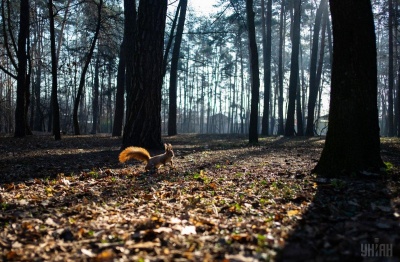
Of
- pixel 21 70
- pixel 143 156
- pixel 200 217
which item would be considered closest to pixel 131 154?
pixel 143 156

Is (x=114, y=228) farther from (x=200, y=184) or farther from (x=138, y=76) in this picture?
(x=138, y=76)

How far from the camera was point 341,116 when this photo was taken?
4859 mm

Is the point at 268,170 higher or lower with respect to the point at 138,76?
lower

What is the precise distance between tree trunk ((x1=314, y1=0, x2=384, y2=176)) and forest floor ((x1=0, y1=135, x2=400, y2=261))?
1.11 ft

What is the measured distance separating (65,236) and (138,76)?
20.1ft

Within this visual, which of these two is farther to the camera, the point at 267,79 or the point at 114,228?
the point at 267,79

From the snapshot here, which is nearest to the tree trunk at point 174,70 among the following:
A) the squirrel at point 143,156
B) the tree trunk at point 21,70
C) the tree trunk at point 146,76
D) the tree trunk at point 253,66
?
→ the tree trunk at point 253,66

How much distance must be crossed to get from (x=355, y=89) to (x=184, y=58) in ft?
63.1

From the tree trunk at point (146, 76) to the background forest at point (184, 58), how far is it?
204 inches

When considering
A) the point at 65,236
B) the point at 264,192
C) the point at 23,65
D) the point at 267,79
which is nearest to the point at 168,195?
the point at 264,192

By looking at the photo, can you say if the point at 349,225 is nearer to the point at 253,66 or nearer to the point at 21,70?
the point at 253,66

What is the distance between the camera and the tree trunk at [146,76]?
827cm
